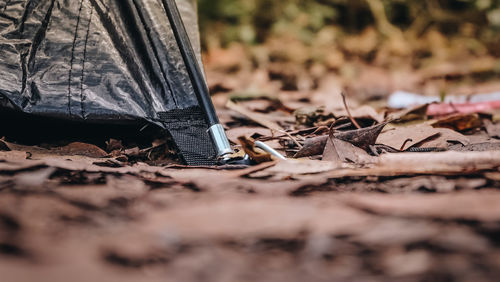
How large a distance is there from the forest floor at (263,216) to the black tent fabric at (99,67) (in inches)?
6.2

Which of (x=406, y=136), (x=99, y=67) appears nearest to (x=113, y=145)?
(x=99, y=67)

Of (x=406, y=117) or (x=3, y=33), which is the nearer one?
(x=3, y=33)

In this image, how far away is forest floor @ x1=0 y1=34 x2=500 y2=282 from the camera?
23.2 inches

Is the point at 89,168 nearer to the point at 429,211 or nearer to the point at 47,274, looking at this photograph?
the point at 47,274

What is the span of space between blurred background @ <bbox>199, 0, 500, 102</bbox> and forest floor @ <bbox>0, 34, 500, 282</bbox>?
3045 millimetres

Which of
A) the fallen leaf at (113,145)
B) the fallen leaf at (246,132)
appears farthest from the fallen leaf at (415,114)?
the fallen leaf at (113,145)

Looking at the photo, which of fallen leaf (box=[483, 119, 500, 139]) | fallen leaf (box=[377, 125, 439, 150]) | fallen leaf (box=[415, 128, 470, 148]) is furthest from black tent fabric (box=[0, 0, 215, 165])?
fallen leaf (box=[483, 119, 500, 139])

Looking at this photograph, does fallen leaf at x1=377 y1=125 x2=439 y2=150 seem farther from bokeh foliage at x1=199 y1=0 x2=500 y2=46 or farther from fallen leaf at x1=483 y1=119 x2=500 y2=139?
bokeh foliage at x1=199 y1=0 x2=500 y2=46

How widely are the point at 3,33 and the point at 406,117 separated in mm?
1672

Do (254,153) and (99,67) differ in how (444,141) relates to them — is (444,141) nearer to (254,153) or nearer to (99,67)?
(254,153)

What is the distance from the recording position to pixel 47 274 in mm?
551

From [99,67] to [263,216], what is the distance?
3.02 feet

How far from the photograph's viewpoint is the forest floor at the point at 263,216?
23.2 inches

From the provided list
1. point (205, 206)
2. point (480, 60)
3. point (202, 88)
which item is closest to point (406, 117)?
point (202, 88)
